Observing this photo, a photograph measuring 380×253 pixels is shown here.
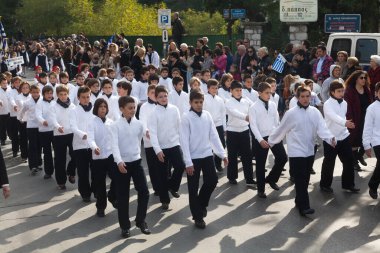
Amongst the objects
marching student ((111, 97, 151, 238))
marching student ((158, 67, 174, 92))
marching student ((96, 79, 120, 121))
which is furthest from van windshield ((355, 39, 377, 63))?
marching student ((111, 97, 151, 238))

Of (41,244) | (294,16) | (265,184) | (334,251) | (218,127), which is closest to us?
(334,251)

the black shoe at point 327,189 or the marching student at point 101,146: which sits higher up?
the marching student at point 101,146

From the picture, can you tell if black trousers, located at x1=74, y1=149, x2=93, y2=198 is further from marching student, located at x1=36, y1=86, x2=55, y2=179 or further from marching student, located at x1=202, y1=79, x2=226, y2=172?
marching student, located at x1=202, y1=79, x2=226, y2=172

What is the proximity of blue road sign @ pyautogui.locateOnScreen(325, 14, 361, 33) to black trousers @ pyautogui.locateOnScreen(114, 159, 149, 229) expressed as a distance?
14.8 metres

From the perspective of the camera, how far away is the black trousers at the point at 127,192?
27.2 ft

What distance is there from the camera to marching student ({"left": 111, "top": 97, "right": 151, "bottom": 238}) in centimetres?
828

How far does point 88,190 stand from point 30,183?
1987 millimetres

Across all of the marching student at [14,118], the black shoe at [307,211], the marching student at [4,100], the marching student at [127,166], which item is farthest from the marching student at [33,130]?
the black shoe at [307,211]

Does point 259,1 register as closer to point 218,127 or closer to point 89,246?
point 218,127

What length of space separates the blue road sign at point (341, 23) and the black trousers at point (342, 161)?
40.5 ft

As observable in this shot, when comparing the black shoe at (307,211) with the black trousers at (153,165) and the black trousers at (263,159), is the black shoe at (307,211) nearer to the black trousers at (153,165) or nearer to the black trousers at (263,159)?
the black trousers at (263,159)

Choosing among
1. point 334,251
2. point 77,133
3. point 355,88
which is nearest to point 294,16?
point 355,88

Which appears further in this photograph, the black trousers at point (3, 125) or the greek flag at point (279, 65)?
the greek flag at point (279, 65)

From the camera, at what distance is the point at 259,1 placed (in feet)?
134
